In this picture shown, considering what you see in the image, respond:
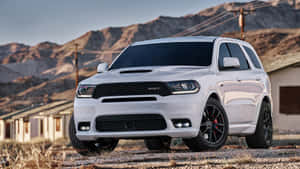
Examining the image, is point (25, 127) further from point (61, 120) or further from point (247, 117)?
point (247, 117)

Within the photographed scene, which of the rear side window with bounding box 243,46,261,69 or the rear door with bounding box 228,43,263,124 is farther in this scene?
the rear side window with bounding box 243,46,261,69

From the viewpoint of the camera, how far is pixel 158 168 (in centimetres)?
661

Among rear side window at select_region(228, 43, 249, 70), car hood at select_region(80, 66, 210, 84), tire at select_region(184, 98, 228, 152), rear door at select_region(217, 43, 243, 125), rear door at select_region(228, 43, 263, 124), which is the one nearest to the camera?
car hood at select_region(80, 66, 210, 84)

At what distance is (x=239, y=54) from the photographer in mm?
10609

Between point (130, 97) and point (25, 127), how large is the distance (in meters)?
54.9

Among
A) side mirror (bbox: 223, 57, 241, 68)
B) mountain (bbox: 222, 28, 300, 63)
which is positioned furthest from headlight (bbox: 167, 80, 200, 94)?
mountain (bbox: 222, 28, 300, 63)

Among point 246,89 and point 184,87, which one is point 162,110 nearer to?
point 184,87

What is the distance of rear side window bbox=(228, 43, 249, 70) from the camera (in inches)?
409

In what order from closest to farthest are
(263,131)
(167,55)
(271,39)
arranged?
(167,55) < (263,131) < (271,39)

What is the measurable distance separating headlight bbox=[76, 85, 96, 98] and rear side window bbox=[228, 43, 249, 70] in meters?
2.97

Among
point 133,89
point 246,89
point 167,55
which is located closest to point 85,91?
point 133,89

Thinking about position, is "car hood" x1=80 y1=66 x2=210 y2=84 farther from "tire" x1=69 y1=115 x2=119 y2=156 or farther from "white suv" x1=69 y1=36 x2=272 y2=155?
"tire" x1=69 y1=115 x2=119 y2=156

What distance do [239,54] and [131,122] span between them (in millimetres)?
3199

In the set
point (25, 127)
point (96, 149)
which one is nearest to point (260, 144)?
point (96, 149)
